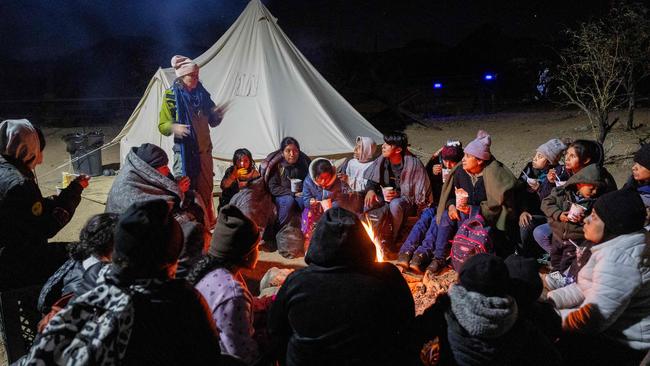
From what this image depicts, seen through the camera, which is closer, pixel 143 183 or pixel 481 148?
pixel 143 183

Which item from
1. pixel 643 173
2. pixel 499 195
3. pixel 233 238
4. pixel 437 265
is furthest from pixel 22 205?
pixel 643 173

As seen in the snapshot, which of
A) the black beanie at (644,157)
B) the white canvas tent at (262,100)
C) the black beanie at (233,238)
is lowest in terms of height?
the black beanie at (233,238)

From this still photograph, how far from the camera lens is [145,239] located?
69.0 inches

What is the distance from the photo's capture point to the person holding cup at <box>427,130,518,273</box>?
166 inches

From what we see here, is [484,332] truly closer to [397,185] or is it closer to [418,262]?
[418,262]

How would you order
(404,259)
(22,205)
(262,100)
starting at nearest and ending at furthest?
(22,205) → (404,259) → (262,100)

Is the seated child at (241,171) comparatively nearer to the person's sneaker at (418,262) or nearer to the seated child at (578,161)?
the person's sneaker at (418,262)

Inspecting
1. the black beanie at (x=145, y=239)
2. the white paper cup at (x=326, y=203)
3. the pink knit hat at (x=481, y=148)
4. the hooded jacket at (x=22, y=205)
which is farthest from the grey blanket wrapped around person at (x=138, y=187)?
the pink knit hat at (x=481, y=148)

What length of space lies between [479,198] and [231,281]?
292 cm

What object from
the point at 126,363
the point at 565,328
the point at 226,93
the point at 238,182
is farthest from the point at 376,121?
the point at 126,363

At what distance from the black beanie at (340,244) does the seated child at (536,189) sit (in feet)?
9.91

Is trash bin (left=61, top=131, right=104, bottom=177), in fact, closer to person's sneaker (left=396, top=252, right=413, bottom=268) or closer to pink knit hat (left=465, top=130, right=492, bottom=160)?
person's sneaker (left=396, top=252, right=413, bottom=268)

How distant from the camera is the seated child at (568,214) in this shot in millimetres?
3787

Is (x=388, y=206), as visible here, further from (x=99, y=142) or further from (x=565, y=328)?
(x=99, y=142)
